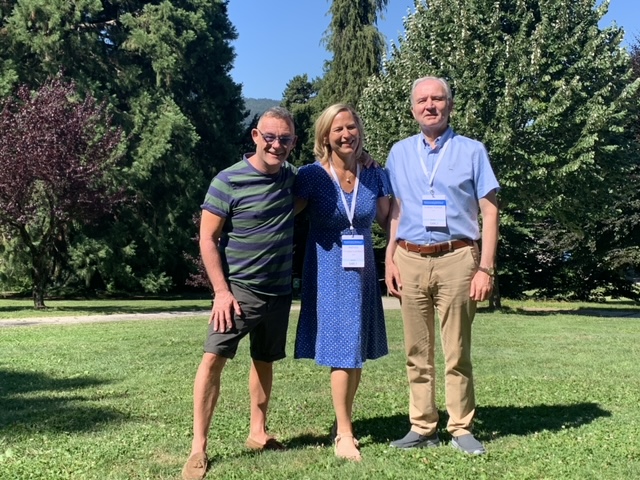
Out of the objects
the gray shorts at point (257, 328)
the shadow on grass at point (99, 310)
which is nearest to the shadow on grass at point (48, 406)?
the gray shorts at point (257, 328)

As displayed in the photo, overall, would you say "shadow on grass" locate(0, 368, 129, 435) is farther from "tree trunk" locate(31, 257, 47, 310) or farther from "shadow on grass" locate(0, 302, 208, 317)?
"tree trunk" locate(31, 257, 47, 310)

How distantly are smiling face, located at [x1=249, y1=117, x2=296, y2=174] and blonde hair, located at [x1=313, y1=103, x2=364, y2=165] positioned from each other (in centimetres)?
23

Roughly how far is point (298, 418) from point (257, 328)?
1.24 metres

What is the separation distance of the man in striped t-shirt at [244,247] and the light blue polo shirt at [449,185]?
0.79 metres

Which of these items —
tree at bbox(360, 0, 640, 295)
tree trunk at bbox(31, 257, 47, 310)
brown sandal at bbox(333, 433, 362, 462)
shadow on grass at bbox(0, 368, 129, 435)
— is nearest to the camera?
brown sandal at bbox(333, 433, 362, 462)

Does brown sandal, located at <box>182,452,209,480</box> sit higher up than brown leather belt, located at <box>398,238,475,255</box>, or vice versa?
brown leather belt, located at <box>398,238,475,255</box>

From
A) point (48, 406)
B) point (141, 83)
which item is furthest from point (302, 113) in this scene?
point (48, 406)

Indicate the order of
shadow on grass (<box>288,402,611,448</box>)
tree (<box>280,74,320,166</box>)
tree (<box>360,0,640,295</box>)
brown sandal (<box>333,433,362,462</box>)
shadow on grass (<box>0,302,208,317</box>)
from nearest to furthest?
brown sandal (<box>333,433,362,462</box>), shadow on grass (<box>288,402,611,448</box>), tree (<box>360,0,640,295</box>), shadow on grass (<box>0,302,208,317</box>), tree (<box>280,74,320,166</box>)

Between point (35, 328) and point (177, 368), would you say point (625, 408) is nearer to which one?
point (177, 368)

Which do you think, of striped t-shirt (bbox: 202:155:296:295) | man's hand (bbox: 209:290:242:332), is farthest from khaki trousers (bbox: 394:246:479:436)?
man's hand (bbox: 209:290:242:332)

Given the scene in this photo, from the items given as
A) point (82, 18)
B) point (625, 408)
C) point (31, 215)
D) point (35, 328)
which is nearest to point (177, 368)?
point (625, 408)

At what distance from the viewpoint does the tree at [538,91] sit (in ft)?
56.5

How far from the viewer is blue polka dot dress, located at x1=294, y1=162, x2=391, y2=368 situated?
4133mm

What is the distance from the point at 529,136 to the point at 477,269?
14.5 m
